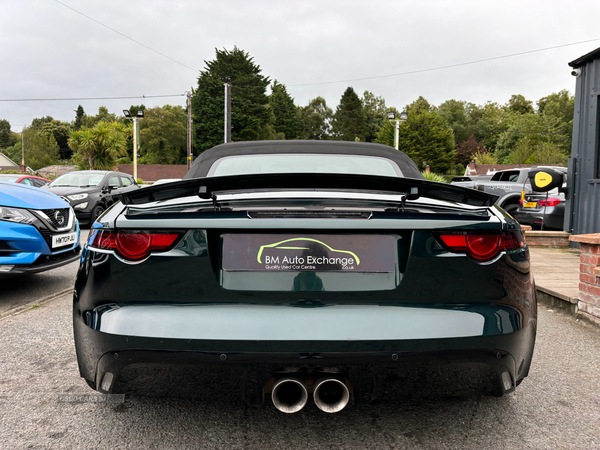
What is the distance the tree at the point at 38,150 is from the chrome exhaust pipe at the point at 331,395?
10298cm

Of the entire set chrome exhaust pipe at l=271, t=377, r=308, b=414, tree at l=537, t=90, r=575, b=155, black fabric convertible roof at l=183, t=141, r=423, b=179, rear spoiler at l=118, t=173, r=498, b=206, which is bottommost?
chrome exhaust pipe at l=271, t=377, r=308, b=414

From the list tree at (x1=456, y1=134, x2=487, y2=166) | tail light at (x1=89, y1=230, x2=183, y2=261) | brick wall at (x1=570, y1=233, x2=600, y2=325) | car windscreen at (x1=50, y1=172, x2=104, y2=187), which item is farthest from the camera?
tree at (x1=456, y1=134, x2=487, y2=166)

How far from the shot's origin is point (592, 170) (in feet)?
27.0

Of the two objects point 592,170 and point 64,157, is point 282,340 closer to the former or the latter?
point 592,170

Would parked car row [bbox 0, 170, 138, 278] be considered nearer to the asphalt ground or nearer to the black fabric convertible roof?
the black fabric convertible roof

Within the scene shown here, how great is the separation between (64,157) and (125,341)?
434 ft

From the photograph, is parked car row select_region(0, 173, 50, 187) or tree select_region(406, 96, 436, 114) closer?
parked car row select_region(0, 173, 50, 187)

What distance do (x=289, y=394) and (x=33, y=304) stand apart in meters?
3.84

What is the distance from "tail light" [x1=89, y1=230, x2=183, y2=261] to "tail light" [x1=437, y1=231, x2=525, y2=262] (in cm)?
104

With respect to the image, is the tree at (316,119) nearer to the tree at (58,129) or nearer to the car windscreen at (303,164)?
the tree at (58,129)

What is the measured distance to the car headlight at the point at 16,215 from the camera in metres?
4.78

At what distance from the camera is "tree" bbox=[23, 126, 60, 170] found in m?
92.6

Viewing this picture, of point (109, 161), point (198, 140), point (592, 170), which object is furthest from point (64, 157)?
point (592, 170)

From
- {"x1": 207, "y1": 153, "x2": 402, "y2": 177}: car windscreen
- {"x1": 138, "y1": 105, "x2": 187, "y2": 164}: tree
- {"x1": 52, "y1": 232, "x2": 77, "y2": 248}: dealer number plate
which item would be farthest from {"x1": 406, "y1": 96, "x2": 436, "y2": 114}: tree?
{"x1": 207, "y1": 153, "x2": 402, "y2": 177}: car windscreen
